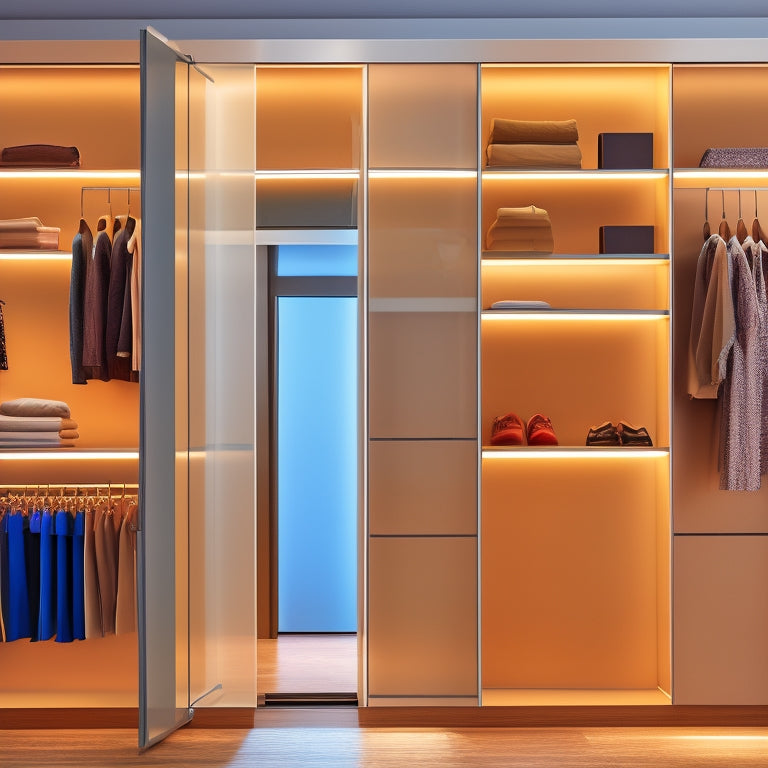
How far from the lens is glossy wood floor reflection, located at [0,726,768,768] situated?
308cm

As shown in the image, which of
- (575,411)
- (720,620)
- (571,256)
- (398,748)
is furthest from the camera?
(575,411)

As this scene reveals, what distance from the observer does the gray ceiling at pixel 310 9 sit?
3553 mm

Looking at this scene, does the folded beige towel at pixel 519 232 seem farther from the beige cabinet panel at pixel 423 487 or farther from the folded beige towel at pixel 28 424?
the folded beige towel at pixel 28 424

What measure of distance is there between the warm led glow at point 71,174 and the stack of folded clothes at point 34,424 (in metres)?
0.98

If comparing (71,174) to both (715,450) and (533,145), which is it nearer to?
(533,145)

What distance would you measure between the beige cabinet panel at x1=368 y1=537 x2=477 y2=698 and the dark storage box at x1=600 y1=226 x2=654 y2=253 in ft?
4.58

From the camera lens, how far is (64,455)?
349 centimetres

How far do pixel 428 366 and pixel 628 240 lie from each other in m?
1.03

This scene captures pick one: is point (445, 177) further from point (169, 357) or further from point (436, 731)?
point (436, 731)

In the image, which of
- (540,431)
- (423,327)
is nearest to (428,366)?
(423,327)

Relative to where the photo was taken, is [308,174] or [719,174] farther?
[308,174]

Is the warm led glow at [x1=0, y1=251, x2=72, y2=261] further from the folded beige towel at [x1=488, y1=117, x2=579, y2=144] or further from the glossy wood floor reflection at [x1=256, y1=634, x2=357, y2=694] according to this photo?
the glossy wood floor reflection at [x1=256, y1=634, x2=357, y2=694]

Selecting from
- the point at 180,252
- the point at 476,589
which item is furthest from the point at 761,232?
the point at 180,252

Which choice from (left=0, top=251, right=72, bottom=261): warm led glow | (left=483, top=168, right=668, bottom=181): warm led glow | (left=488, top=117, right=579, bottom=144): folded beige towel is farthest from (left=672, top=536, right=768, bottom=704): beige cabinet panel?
(left=0, top=251, right=72, bottom=261): warm led glow
